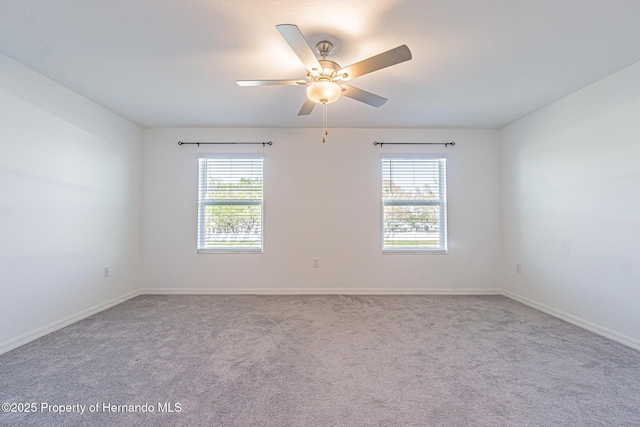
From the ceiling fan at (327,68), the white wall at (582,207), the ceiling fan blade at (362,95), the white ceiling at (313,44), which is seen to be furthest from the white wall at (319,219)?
the ceiling fan at (327,68)

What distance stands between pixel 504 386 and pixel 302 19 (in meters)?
2.70

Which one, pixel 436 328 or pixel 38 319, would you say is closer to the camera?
pixel 38 319

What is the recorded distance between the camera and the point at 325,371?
185 centimetres

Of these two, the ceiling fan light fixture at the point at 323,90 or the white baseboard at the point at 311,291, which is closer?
the ceiling fan light fixture at the point at 323,90

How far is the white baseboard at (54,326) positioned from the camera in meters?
2.15

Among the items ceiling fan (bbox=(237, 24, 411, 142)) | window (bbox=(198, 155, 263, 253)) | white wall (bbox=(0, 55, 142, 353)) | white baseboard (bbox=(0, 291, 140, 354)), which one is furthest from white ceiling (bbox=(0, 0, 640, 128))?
white baseboard (bbox=(0, 291, 140, 354))

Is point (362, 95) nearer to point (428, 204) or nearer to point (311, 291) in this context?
point (428, 204)

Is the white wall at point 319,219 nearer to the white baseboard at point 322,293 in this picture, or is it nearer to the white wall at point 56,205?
the white baseboard at point 322,293

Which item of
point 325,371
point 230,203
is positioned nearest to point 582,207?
point 325,371

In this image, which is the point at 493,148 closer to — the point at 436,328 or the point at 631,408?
the point at 436,328

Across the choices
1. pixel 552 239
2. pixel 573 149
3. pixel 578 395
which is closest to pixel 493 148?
pixel 573 149

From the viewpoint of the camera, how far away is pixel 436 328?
2594mm

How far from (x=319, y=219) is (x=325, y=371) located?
220 cm

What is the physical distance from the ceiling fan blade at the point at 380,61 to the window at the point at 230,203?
7.31 feet
